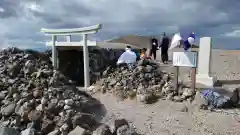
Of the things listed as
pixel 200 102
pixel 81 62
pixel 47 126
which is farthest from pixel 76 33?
pixel 47 126

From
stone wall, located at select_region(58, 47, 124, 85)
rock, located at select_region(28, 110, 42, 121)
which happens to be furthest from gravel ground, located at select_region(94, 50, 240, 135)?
stone wall, located at select_region(58, 47, 124, 85)

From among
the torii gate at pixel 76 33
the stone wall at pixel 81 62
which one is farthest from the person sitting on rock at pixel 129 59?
the torii gate at pixel 76 33

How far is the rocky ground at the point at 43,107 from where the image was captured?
6262mm

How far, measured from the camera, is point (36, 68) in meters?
9.59

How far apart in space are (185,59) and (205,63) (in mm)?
1302

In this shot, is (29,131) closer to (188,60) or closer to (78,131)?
(78,131)

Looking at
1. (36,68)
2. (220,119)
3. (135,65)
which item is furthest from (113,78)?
A: (220,119)

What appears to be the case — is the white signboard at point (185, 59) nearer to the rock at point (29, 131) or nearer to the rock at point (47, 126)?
the rock at point (47, 126)

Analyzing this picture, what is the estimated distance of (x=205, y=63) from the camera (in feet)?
33.6

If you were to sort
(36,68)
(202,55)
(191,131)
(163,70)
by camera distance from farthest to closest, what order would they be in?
(163,70) → (202,55) → (36,68) → (191,131)

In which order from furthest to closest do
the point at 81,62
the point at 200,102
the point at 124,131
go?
the point at 81,62 < the point at 200,102 < the point at 124,131

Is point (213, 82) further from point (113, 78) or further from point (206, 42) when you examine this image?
point (113, 78)

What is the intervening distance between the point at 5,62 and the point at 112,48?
19.8ft

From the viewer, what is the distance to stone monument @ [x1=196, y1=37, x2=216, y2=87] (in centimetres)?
1001
